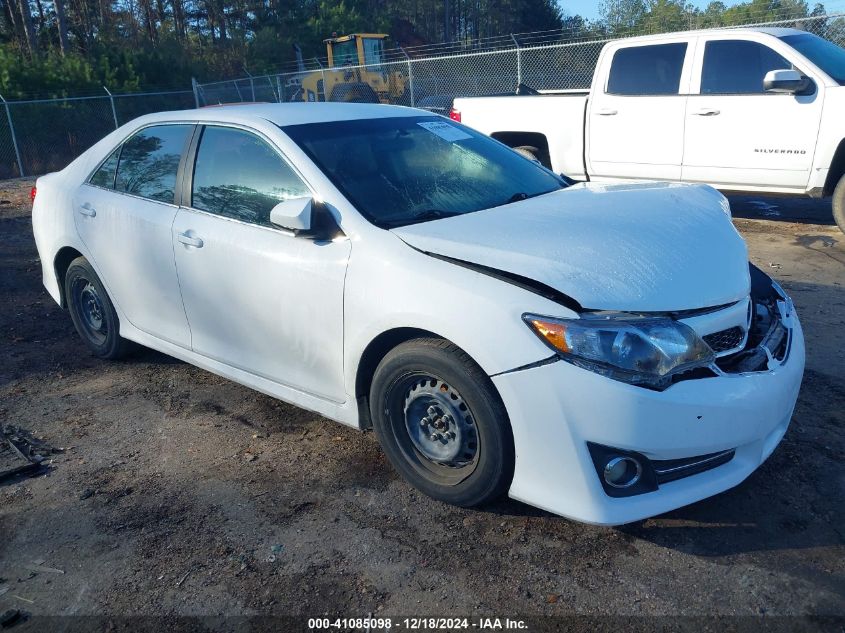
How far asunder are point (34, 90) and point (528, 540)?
2487cm

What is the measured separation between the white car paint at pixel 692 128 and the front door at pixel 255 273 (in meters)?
5.51

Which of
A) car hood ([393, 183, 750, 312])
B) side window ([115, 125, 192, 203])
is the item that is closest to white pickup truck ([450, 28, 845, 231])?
car hood ([393, 183, 750, 312])

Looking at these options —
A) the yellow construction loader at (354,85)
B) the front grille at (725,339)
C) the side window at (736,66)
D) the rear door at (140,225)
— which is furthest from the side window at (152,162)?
the yellow construction loader at (354,85)

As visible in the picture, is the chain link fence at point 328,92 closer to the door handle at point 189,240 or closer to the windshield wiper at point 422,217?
the door handle at point 189,240

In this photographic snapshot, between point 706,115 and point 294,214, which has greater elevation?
point 294,214

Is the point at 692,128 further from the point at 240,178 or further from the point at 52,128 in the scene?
the point at 52,128

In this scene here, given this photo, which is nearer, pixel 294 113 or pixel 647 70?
pixel 294 113

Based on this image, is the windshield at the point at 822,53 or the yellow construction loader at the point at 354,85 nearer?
the windshield at the point at 822,53

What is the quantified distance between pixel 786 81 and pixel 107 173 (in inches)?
241

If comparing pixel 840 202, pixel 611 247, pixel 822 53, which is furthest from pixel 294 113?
pixel 822 53

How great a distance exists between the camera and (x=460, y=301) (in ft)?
9.32

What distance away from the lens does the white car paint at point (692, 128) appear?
7262 mm

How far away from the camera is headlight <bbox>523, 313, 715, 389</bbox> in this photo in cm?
262

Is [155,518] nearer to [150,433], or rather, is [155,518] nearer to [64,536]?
[64,536]
